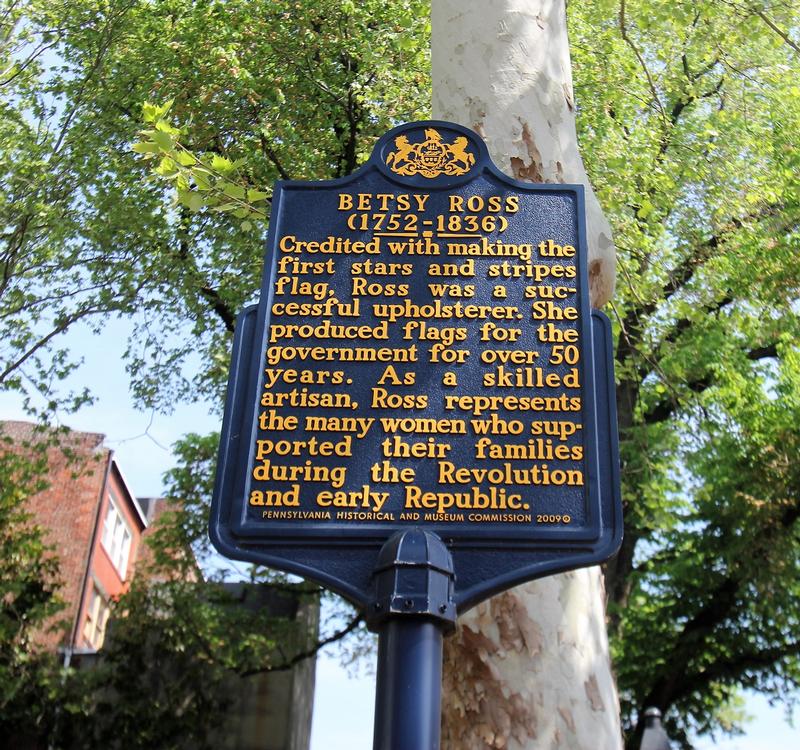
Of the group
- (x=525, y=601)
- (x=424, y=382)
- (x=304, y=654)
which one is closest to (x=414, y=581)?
(x=424, y=382)

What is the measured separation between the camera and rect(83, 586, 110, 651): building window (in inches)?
1021

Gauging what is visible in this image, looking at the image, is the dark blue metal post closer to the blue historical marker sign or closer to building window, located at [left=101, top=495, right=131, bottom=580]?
the blue historical marker sign

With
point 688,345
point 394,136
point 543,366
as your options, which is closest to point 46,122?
point 688,345

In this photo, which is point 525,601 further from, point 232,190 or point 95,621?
point 95,621

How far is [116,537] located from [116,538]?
0.03 meters

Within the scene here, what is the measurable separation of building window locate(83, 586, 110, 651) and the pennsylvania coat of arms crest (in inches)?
915

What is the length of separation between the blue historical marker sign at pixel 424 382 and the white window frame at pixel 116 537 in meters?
24.3

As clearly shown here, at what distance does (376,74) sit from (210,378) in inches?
207

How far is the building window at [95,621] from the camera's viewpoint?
2592 cm

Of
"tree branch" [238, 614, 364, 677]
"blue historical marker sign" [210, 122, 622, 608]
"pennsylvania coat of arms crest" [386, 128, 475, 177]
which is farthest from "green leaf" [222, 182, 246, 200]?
"tree branch" [238, 614, 364, 677]

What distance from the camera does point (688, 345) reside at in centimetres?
1472

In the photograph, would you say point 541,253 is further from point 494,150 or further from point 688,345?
point 688,345

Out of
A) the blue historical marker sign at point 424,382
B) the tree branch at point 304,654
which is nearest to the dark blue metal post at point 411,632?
the blue historical marker sign at point 424,382

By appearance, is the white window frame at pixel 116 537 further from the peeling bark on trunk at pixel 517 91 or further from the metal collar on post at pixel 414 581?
the metal collar on post at pixel 414 581
